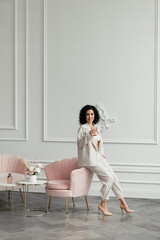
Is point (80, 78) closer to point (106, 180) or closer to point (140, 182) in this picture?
point (140, 182)

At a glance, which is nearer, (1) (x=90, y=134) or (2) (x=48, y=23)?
(1) (x=90, y=134)

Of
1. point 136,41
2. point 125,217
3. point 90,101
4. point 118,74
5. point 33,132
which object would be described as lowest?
point 125,217

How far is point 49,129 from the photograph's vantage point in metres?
8.19

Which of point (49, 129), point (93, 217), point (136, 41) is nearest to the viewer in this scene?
point (93, 217)

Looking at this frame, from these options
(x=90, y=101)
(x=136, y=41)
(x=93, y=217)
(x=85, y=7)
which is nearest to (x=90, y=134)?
(x=93, y=217)

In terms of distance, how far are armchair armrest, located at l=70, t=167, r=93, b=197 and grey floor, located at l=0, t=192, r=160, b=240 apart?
0.31 m

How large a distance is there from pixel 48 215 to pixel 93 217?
0.64 metres

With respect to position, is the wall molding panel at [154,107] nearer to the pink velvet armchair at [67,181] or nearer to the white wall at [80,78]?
the white wall at [80,78]

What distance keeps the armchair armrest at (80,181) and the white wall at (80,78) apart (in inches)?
59.5

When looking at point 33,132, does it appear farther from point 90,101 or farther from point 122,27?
point 122,27

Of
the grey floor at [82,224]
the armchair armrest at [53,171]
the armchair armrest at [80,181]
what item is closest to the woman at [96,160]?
the armchair armrest at [80,181]

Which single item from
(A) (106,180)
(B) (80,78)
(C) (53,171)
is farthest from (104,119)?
(A) (106,180)

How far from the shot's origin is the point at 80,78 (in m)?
8.01

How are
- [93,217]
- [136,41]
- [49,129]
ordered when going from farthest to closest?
[49,129], [136,41], [93,217]
